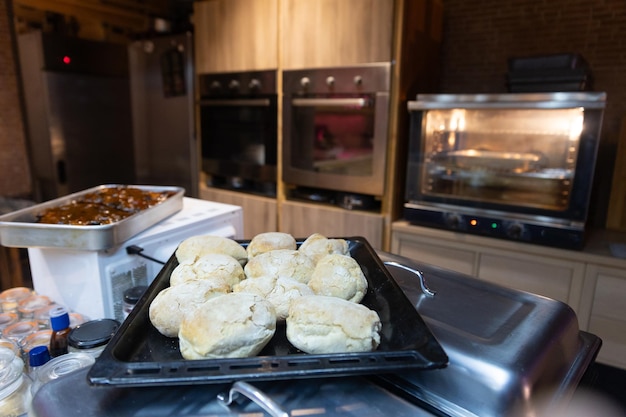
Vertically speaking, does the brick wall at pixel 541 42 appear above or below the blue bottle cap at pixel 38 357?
above

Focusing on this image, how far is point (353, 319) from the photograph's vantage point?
0.55 meters

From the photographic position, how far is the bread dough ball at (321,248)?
0.80 m

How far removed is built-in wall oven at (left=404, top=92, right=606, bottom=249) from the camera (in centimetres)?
162

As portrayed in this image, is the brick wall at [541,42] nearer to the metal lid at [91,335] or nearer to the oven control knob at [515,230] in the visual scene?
the oven control knob at [515,230]

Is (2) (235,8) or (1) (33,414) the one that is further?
(2) (235,8)

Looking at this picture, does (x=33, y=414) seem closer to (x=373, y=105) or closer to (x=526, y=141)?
(x=373, y=105)

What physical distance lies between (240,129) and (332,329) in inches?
87.7

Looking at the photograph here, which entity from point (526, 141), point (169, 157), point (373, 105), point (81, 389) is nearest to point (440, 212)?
point (526, 141)

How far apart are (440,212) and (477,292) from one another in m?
1.20

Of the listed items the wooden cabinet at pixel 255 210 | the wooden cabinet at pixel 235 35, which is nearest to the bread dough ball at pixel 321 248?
the wooden cabinet at pixel 255 210

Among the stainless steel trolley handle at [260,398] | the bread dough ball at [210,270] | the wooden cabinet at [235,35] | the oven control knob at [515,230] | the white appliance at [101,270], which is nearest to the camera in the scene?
the stainless steel trolley handle at [260,398]

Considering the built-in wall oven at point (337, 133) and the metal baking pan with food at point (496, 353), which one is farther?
the built-in wall oven at point (337, 133)

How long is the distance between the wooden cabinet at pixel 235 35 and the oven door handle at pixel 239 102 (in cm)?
19

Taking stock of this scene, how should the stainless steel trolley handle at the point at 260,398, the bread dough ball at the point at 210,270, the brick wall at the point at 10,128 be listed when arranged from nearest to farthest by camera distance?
1. the stainless steel trolley handle at the point at 260,398
2. the bread dough ball at the point at 210,270
3. the brick wall at the point at 10,128
